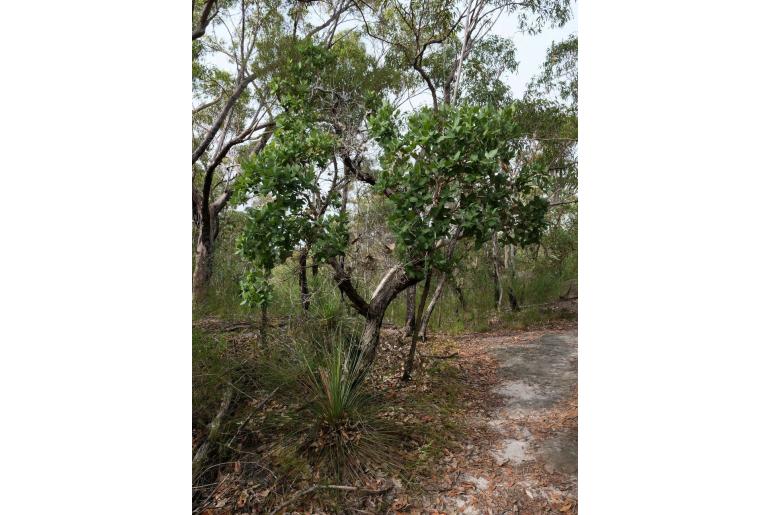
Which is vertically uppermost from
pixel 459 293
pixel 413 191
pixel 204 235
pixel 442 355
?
pixel 413 191

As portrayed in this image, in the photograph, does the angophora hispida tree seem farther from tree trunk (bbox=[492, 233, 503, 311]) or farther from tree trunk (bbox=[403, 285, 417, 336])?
tree trunk (bbox=[403, 285, 417, 336])

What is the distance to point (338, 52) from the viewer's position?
2531 millimetres

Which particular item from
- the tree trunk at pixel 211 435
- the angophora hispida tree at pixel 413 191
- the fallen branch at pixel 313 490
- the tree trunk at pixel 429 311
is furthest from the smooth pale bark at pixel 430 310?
the tree trunk at pixel 211 435

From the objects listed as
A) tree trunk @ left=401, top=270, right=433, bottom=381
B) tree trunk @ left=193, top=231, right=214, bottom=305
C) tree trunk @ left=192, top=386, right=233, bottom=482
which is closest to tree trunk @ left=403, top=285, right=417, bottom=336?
tree trunk @ left=401, top=270, right=433, bottom=381

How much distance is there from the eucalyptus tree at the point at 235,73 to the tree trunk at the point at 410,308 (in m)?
1.02

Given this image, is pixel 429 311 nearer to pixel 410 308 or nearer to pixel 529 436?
pixel 410 308

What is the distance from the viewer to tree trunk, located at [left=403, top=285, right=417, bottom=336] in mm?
2510

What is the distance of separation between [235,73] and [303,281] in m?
1.12

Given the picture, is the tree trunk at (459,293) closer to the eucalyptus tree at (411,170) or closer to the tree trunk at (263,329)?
the eucalyptus tree at (411,170)

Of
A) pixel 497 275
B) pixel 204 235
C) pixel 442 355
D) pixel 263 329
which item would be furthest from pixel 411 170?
pixel 204 235

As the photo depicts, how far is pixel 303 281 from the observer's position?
248cm
